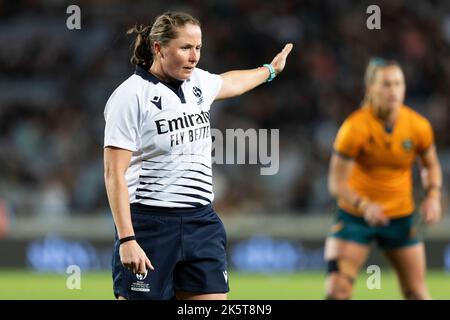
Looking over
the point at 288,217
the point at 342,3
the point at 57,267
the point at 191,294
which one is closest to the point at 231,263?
the point at 288,217

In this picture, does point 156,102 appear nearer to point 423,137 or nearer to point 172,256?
point 172,256

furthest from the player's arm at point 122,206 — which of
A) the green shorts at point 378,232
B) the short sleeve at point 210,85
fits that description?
the green shorts at point 378,232

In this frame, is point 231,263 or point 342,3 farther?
point 342,3

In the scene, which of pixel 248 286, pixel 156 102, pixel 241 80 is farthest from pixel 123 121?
pixel 248 286

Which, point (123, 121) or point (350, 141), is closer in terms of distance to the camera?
point (123, 121)

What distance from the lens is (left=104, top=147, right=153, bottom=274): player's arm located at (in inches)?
203

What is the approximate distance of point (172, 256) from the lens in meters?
5.42

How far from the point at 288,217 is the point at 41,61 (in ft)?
16.9

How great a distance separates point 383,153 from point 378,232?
0.61 metres

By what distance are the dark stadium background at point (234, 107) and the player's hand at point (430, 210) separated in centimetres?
447

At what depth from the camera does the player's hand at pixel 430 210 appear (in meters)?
7.57

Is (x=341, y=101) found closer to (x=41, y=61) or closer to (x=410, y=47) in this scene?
(x=410, y=47)

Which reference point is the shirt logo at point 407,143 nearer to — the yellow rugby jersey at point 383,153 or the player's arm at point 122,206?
the yellow rugby jersey at point 383,153

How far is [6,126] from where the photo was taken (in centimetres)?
1537
